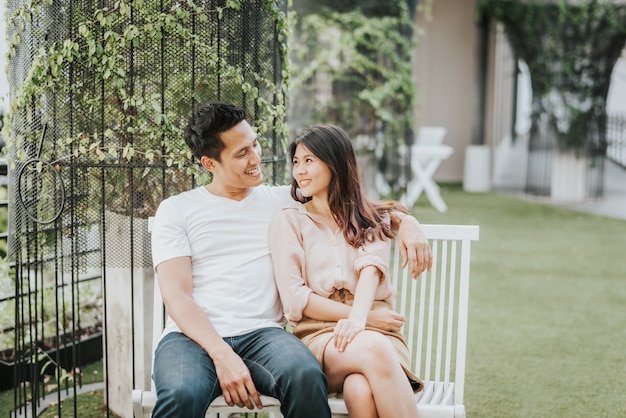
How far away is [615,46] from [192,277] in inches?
401

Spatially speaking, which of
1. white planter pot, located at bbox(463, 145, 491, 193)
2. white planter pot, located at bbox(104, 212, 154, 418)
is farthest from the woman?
white planter pot, located at bbox(463, 145, 491, 193)

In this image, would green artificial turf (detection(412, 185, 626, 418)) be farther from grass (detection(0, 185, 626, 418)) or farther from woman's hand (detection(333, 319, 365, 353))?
woman's hand (detection(333, 319, 365, 353))

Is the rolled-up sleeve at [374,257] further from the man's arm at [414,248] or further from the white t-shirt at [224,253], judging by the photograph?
the white t-shirt at [224,253]

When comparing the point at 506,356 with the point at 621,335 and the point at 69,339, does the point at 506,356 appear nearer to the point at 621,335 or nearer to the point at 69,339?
the point at 621,335

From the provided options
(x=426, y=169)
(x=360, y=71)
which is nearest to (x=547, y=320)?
(x=360, y=71)

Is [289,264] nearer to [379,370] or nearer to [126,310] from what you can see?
[379,370]

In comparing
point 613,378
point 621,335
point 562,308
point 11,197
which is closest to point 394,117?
point 562,308

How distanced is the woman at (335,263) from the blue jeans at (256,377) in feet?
0.36

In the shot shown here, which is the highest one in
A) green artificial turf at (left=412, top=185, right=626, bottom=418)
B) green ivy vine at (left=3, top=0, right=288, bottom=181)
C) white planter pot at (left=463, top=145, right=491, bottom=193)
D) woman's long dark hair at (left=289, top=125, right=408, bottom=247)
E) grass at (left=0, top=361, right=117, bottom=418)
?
green ivy vine at (left=3, top=0, right=288, bottom=181)

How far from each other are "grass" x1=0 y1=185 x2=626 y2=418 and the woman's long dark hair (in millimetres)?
1351

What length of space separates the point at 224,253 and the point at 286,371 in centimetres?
50

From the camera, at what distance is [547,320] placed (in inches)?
209

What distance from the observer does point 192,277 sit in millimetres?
2658

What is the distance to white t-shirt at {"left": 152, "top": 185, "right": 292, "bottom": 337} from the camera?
2615 mm
